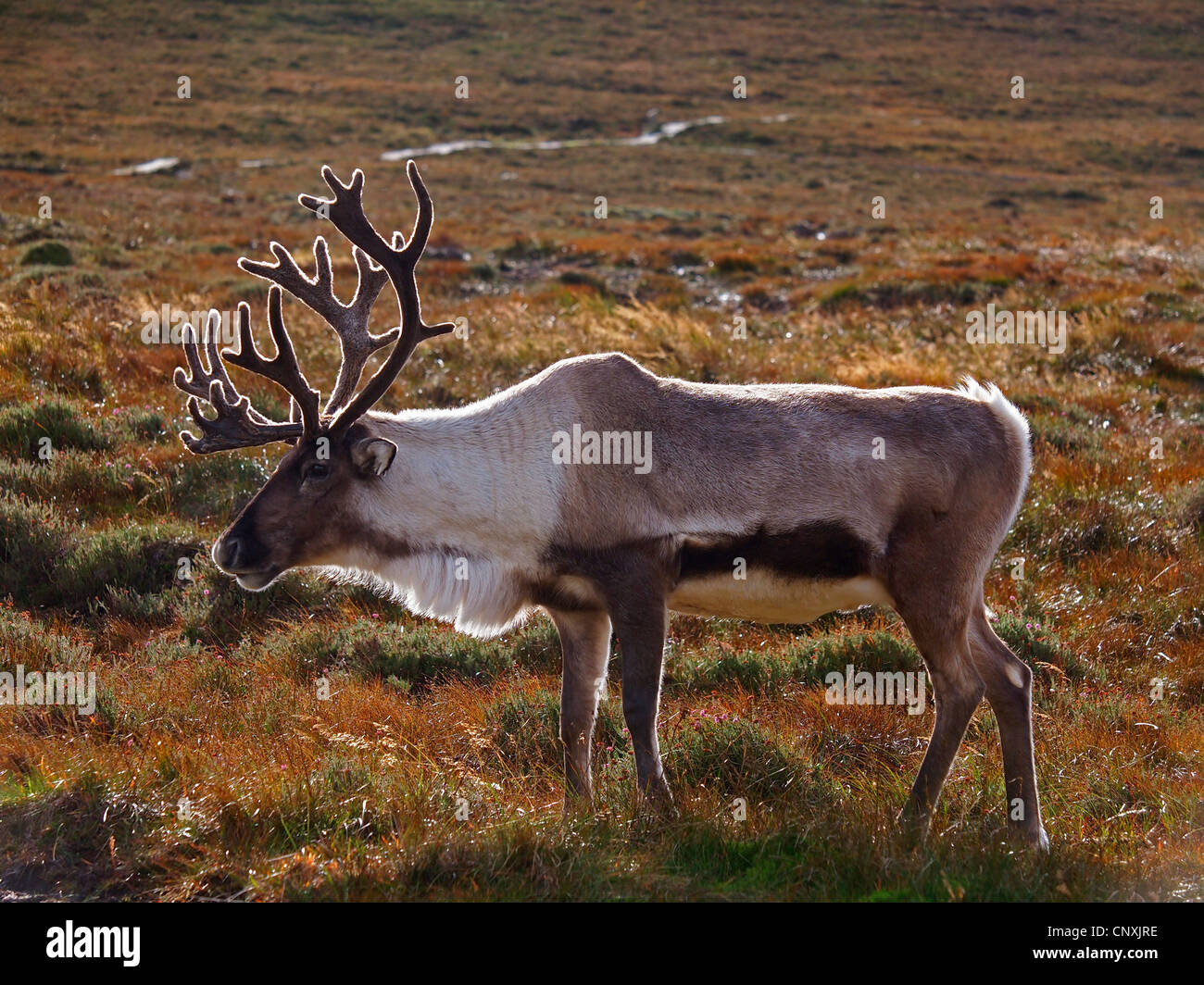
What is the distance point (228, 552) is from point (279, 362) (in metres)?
0.87

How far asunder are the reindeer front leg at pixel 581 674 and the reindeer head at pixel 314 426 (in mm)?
1067

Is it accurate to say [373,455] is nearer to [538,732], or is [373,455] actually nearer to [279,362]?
[279,362]

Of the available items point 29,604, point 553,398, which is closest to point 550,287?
point 29,604

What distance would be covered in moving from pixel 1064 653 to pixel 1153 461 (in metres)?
3.82

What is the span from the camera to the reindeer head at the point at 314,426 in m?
5.15

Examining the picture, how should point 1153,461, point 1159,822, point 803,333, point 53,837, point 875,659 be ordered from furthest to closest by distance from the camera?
point 803,333 → point 1153,461 → point 875,659 → point 1159,822 → point 53,837

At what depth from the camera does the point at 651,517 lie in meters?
5.04

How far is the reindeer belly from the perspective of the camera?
508 cm

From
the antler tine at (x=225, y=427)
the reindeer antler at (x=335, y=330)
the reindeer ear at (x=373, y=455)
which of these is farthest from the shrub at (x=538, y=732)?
the antler tine at (x=225, y=427)

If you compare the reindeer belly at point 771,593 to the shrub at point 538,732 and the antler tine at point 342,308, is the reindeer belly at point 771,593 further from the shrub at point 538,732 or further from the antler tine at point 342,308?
the antler tine at point 342,308

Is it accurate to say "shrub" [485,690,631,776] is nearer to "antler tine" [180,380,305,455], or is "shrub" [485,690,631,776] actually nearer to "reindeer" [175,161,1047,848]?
"reindeer" [175,161,1047,848]

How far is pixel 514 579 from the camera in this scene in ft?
16.9

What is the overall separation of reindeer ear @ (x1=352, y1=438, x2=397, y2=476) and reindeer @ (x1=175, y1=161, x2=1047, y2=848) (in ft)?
0.04

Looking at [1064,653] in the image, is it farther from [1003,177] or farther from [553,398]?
[1003,177]
